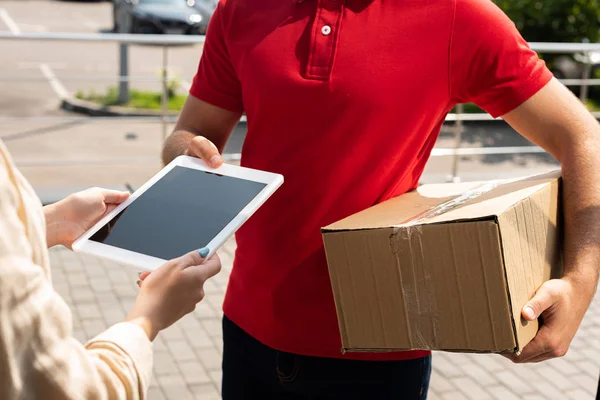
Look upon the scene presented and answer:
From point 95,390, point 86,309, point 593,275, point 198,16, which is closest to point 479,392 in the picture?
point 86,309

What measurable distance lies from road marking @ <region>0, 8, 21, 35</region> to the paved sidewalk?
57.1 feet

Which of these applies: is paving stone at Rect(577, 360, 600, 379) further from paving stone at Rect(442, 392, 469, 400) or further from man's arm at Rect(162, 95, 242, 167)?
man's arm at Rect(162, 95, 242, 167)

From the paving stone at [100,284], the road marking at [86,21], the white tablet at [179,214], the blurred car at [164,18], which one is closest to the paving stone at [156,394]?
the paving stone at [100,284]

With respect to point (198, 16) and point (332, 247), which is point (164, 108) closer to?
point (332, 247)

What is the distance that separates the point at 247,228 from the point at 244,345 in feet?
0.97

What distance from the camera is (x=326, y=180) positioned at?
6.38 ft

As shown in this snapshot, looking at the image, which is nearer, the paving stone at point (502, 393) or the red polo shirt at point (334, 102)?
the red polo shirt at point (334, 102)

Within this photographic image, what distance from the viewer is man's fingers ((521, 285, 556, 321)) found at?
64.5 inches

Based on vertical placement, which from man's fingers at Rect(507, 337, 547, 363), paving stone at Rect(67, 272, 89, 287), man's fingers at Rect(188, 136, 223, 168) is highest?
man's fingers at Rect(188, 136, 223, 168)

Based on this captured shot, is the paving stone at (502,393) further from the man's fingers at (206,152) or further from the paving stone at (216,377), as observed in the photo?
the man's fingers at (206,152)

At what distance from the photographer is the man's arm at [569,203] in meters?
1.75

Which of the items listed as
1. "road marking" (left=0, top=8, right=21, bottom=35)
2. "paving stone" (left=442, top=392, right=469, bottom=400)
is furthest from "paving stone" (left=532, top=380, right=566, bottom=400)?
"road marking" (left=0, top=8, right=21, bottom=35)

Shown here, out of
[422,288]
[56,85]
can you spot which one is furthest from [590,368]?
[56,85]

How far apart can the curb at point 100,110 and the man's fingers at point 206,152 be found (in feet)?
34.6
